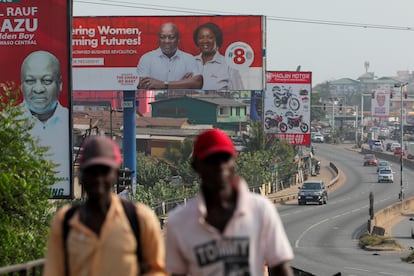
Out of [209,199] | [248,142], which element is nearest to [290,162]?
[248,142]

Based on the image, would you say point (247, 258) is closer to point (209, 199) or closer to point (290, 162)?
point (209, 199)

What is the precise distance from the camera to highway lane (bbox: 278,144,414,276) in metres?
40.9

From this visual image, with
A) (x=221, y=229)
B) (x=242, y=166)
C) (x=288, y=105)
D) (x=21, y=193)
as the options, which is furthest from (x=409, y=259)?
(x=288, y=105)

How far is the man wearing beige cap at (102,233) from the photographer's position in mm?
5332

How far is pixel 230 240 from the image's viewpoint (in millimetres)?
5344

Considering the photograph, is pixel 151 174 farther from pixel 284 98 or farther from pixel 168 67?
pixel 284 98

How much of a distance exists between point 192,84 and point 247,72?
310 centimetres

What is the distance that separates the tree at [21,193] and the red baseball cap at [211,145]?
40.7ft

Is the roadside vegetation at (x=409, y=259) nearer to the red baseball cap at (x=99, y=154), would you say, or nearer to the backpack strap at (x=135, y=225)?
the backpack strap at (x=135, y=225)

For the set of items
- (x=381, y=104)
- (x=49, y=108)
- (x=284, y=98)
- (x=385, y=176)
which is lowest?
(x=385, y=176)

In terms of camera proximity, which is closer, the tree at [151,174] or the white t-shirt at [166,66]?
the white t-shirt at [166,66]

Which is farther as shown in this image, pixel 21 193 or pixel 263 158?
pixel 263 158

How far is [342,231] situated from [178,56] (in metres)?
14.3

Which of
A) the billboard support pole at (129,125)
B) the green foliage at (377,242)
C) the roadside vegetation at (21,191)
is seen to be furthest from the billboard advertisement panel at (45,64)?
the billboard support pole at (129,125)
